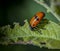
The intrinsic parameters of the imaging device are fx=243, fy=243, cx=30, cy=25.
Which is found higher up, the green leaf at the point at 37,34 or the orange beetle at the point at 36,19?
the orange beetle at the point at 36,19

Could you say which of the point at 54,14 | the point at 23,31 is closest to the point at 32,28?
the point at 23,31

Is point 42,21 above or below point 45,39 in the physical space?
above

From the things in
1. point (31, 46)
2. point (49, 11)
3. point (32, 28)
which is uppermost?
point (49, 11)

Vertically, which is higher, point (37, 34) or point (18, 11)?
point (18, 11)

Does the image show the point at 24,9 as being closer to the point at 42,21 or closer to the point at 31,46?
the point at 42,21

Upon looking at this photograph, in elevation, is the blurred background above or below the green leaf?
above

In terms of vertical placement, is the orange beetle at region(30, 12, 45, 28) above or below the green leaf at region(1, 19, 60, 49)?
above

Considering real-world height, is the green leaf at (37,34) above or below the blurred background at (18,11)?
below
